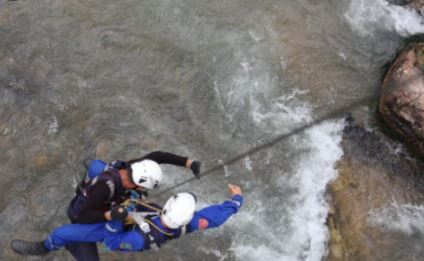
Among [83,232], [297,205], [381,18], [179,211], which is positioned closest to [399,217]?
[297,205]

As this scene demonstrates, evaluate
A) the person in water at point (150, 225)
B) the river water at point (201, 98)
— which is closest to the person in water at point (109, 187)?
the person in water at point (150, 225)

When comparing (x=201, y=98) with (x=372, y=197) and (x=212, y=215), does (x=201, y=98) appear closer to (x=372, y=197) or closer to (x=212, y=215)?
(x=212, y=215)

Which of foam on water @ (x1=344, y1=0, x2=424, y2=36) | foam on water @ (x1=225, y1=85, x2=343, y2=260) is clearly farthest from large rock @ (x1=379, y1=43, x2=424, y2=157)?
foam on water @ (x1=344, y1=0, x2=424, y2=36)

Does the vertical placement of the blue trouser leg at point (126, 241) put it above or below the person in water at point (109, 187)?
below

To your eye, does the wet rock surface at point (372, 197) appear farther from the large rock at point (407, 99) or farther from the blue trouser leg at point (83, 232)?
the blue trouser leg at point (83, 232)

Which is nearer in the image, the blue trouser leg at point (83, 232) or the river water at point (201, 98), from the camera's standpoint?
the blue trouser leg at point (83, 232)

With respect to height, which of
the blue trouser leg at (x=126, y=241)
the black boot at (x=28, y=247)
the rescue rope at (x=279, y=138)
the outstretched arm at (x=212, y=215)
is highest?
the outstretched arm at (x=212, y=215)

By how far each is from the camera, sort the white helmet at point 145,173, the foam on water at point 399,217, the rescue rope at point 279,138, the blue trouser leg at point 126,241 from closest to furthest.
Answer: the blue trouser leg at point 126,241 < the white helmet at point 145,173 < the foam on water at point 399,217 < the rescue rope at point 279,138
